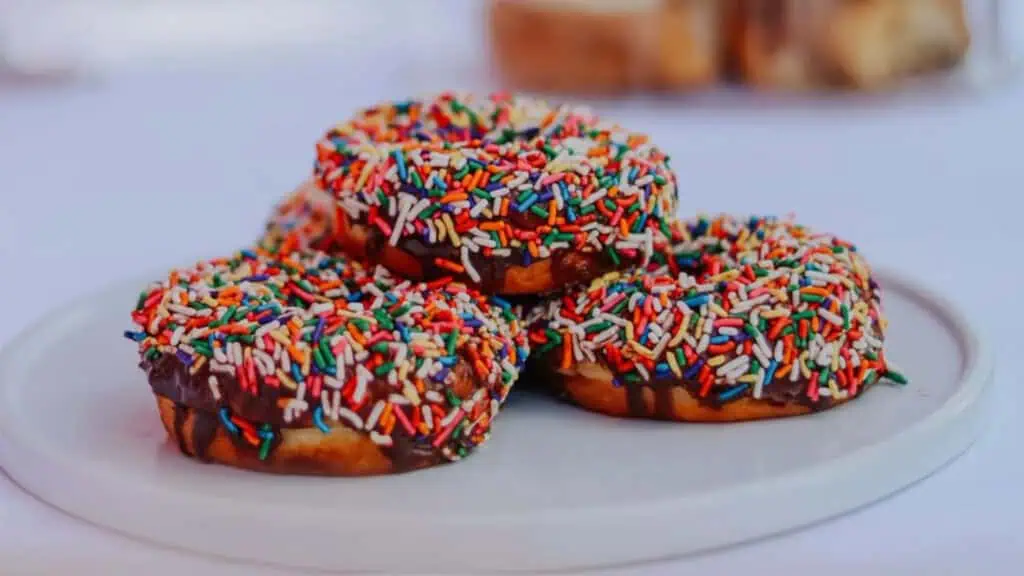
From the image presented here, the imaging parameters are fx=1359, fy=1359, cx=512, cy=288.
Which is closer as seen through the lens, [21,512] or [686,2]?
[21,512]

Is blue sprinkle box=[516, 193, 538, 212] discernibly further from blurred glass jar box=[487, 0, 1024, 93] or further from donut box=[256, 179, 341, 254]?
blurred glass jar box=[487, 0, 1024, 93]

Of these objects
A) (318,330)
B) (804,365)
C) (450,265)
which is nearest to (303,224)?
(450,265)

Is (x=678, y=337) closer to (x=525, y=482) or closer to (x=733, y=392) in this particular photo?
(x=733, y=392)

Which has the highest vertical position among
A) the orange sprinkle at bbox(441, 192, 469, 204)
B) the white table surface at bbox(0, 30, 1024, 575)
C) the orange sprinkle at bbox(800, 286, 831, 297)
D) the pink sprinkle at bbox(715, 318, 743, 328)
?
the orange sprinkle at bbox(441, 192, 469, 204)

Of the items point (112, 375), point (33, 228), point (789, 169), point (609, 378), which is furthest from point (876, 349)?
point (33, 228)

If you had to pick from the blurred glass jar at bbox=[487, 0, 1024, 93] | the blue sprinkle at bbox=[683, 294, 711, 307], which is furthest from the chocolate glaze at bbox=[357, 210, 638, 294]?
the blurred glass jar at bbox=[487, 0, 1024, 93]

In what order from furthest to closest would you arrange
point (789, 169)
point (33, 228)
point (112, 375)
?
point (789, 169)
point (33, 228)
point (112, 375)

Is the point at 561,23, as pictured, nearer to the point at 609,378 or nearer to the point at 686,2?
the point at 686,2
